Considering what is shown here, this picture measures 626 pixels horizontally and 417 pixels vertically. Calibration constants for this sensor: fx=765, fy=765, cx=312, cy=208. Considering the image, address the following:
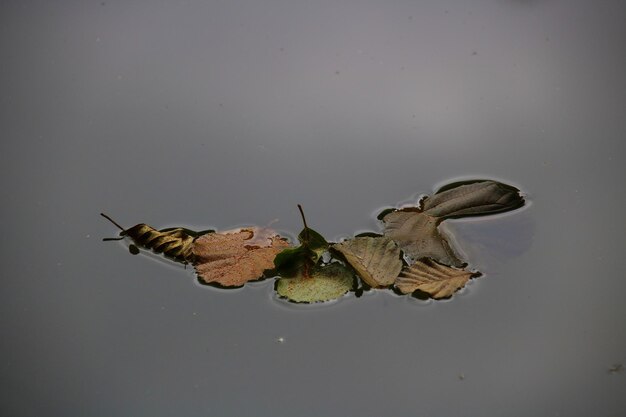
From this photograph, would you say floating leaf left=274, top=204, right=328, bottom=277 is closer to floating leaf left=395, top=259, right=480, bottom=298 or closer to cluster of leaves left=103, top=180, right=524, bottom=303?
cluster of leaves left=103, top=180, right=524, bottom=303

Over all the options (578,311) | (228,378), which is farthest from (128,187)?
(578,311)

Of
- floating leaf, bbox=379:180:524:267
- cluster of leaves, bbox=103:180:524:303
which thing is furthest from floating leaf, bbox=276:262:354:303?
floating leaf, bbox=379:180:524:267

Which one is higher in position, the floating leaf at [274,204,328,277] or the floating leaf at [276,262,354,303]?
the floating leaf at [274,204,328,277]

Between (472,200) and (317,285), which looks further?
(472,200)

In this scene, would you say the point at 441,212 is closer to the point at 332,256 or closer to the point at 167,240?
the point at 332,256

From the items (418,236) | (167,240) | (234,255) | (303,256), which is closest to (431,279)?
(418,236)

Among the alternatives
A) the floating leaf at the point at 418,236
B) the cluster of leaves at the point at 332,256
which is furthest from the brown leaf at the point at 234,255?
the floating leaf at the point at 418,236

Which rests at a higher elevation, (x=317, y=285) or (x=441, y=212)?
(x=441, y=212)
